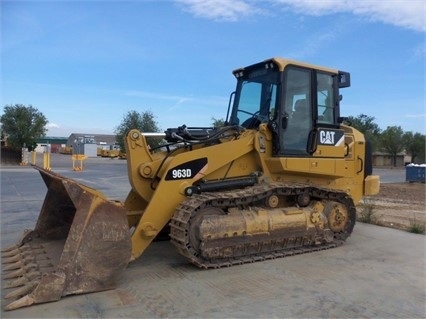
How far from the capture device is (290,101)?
7.12 metres

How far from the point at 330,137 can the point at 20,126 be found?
48452 mm

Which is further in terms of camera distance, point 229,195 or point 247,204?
point 247,204

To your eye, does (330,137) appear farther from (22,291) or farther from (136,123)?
(136,123)

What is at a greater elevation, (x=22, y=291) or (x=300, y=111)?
(x=300, y=111)

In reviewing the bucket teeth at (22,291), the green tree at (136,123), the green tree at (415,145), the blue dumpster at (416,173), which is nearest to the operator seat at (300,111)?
the bucket teeth at (22,291)

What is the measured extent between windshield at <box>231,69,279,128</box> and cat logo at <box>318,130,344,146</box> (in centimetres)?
105

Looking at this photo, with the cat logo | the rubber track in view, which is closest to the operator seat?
the cat logo

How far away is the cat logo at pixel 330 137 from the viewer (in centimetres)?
747

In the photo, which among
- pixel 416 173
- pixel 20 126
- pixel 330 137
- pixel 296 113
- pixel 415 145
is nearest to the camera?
pixel 296 113

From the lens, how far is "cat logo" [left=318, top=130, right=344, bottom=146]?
7.47 m

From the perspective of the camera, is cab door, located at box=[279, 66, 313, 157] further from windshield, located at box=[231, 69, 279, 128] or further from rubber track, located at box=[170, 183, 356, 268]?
rubber track, located at box=[170, 183, 356, 268]

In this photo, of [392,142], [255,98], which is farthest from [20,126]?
[392,142]

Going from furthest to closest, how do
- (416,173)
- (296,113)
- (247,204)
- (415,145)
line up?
(415,145) < (416,173) < (296,113) < (247,204)

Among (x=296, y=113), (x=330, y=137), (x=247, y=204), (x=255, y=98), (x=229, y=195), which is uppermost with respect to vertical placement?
(x=255, y=98)
